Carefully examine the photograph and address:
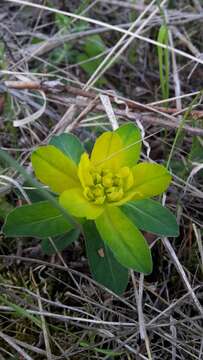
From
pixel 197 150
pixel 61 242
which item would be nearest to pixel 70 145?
pixel 61 242

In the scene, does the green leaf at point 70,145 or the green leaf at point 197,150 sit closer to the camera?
the green leaf at point 70,145

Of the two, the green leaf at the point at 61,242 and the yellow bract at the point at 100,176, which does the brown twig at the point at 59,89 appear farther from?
the green leaf at the point at 61,242

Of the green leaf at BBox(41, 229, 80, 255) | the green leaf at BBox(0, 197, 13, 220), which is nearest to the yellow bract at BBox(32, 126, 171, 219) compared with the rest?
the green leaf at BBox(41, 229, 80, 255)

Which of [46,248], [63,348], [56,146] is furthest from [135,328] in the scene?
[56,146]

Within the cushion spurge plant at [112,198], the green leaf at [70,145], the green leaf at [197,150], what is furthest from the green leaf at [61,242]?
the green leaf at [197,150]

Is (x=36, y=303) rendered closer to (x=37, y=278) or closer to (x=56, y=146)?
(x=37, y=278)

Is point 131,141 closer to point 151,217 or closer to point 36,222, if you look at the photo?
point 151,217

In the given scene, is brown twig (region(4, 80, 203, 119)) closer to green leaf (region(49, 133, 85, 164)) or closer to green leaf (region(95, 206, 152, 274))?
green leaf (region(49, 133, 85, 164))
